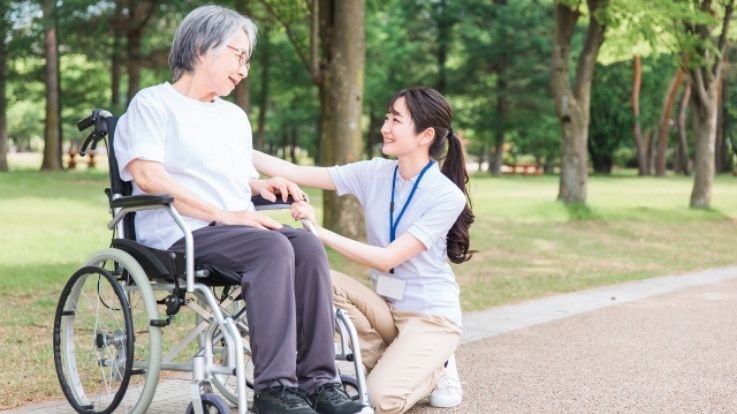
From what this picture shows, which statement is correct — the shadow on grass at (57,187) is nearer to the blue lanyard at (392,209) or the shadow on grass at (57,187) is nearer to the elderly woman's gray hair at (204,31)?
the blue lanyard at (392,209)

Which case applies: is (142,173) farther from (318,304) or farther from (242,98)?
(242,98)

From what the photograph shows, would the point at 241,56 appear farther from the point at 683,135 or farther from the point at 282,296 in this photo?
the point at 683,135

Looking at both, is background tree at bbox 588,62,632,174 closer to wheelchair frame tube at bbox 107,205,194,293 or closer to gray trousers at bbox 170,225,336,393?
gray trousers at bbox 170,225,336,393

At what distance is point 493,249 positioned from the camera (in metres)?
12.2

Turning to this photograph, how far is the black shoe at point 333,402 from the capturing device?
11.8 ft

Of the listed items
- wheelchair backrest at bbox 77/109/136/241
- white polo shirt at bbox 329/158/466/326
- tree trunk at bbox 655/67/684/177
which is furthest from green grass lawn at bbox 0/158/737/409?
tree trunk at bbox 655/67/684/177

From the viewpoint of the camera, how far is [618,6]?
50.4 feet

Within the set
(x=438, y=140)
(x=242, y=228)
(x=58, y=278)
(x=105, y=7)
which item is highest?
(x=105, y=7)

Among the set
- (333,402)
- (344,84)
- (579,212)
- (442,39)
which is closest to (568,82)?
(579,212)

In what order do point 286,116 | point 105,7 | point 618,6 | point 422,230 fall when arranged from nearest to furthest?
Answer: point 422,230, point 618,6, point 105,7, point 286,116

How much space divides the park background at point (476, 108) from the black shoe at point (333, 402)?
1.49 meters

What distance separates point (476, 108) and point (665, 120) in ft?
25.8

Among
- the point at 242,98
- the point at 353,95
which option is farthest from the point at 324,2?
the point at 242,98

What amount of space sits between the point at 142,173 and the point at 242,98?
23432 mm
